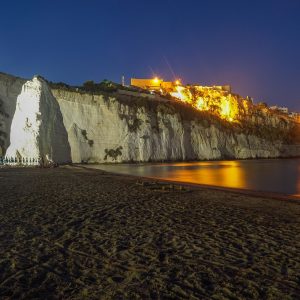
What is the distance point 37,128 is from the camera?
32438mm

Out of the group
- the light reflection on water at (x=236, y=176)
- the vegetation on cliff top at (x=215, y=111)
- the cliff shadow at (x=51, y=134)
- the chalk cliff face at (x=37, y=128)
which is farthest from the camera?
the vegetation on cliff top at (x=215, y=111)

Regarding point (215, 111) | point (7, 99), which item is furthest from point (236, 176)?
point (215, 111)

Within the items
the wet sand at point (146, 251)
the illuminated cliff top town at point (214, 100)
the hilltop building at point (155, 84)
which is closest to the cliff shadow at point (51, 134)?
the wet sand at point (146, 251)

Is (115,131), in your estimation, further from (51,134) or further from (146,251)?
(146,251)

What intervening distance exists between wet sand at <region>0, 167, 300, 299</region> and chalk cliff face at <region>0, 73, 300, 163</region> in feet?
82.1

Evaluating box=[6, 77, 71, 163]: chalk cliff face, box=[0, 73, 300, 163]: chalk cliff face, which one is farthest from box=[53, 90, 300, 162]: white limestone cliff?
box=[6, 77, 71, 163]: chalk cliff face

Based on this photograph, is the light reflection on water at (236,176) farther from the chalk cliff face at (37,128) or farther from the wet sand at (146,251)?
the wet sand at (146,251)

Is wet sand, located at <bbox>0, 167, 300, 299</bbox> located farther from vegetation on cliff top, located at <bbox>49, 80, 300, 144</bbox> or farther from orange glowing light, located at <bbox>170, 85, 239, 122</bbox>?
orange glowing light, located at <bbox>170, 85, 239, 122</bbox>

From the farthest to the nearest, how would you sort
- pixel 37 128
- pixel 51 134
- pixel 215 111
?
pixel 215 111
pixel 51 134
pixel 37 128

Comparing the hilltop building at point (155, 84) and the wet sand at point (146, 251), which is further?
the hilltop building at point (155, 84)

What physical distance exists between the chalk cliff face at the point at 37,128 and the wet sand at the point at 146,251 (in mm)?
22906

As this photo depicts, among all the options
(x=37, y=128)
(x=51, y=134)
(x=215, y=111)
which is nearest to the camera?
(x=37, y=128)

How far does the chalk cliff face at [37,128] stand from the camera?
105ft

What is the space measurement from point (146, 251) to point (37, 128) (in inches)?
1147
